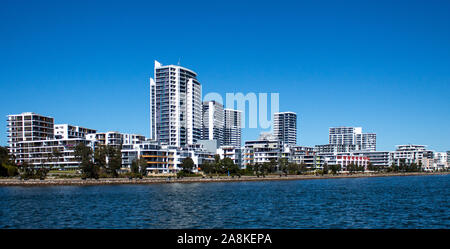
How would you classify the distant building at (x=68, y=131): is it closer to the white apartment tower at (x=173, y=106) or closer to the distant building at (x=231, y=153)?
the white apartment tower at (x=173, y=106)

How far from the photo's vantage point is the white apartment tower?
19038cm

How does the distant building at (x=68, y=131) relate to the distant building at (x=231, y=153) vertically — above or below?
above

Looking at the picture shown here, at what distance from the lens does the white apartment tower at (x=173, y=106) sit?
19038 centimetres

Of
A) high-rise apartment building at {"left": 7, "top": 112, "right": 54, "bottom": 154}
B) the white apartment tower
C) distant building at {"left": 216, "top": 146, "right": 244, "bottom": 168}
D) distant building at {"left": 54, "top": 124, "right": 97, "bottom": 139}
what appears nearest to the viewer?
high-rise apartment building at {"left": 7, "top": 112, "right": 54, "bottom": 154}

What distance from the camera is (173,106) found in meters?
190

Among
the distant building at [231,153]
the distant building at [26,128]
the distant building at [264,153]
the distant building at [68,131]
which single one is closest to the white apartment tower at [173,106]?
the distant building at [231,153]

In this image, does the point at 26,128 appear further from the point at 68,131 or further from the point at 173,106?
the point at 173,106

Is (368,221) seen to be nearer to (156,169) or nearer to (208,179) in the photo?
(208,179)

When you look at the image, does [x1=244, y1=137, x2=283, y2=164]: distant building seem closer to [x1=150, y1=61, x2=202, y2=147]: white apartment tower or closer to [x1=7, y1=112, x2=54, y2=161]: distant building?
[x1=150, y1=61, x2=202, y2=147]: white apartment tower

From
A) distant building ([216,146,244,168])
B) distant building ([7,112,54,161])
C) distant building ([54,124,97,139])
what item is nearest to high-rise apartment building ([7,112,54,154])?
distant building ([7,112,54,161])

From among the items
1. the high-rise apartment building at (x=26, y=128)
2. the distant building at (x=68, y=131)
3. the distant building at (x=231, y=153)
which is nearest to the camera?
the high-rise apartment building at (x=26, y=128)

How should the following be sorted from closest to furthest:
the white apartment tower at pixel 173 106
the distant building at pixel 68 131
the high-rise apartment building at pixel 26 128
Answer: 1. the high-rise apartment building at pixel 26 128
2. the distant building at pixel 68 131
3. the white apartment tower at pixel 173 106

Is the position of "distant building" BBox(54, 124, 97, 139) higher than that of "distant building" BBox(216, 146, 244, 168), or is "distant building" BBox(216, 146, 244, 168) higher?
"distant building" BBox(54, 124, 97, 139)
